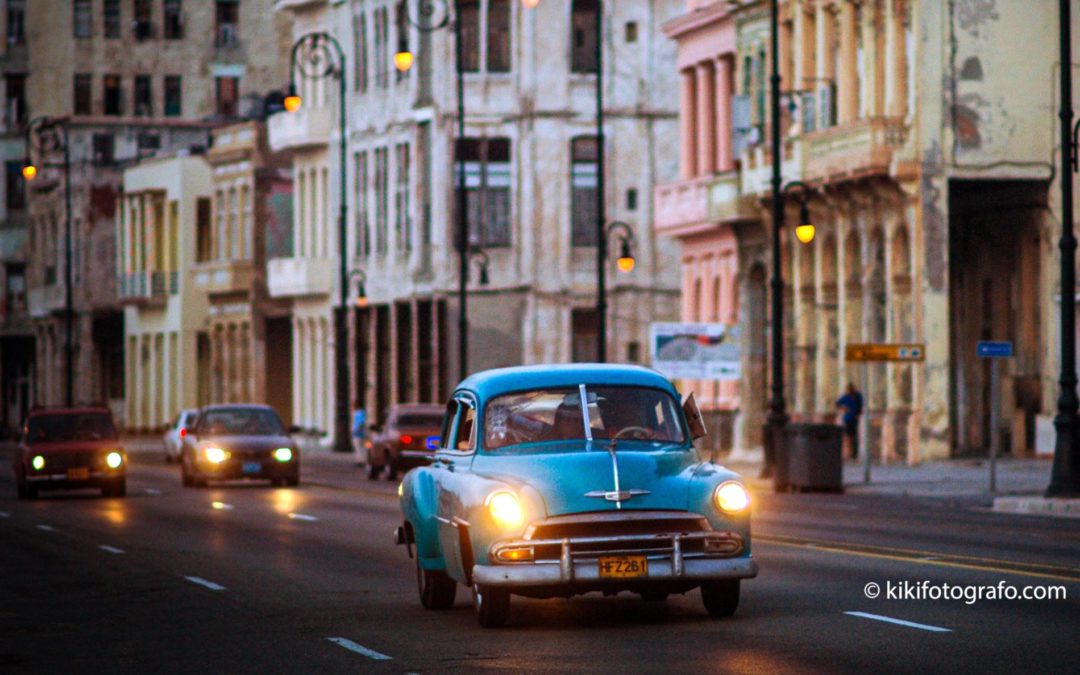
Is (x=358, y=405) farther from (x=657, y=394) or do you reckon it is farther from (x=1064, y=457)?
(x=657, y=394)

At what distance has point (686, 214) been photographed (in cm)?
7169

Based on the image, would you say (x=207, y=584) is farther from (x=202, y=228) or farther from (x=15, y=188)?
(x=15, y=188)

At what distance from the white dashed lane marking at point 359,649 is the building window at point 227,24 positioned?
105537mm

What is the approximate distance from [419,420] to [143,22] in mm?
71307

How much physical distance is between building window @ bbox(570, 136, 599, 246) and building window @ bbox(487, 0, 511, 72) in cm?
320

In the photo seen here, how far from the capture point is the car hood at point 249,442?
49.9 meters

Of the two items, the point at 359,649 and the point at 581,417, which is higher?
the point at 581,417

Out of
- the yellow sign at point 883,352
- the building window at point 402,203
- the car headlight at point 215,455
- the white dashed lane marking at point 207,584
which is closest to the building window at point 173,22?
the building window at point 402,203

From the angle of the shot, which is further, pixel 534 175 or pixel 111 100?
pixel 111 100

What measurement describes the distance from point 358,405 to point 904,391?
92.3 feet

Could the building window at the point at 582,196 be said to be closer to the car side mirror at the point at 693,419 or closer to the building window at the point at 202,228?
the building window at the point at 202,228

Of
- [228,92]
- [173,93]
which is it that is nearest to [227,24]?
[228,92]

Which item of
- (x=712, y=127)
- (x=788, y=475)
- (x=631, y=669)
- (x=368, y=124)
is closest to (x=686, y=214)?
(x=712, y=127)

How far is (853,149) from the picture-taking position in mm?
58562
